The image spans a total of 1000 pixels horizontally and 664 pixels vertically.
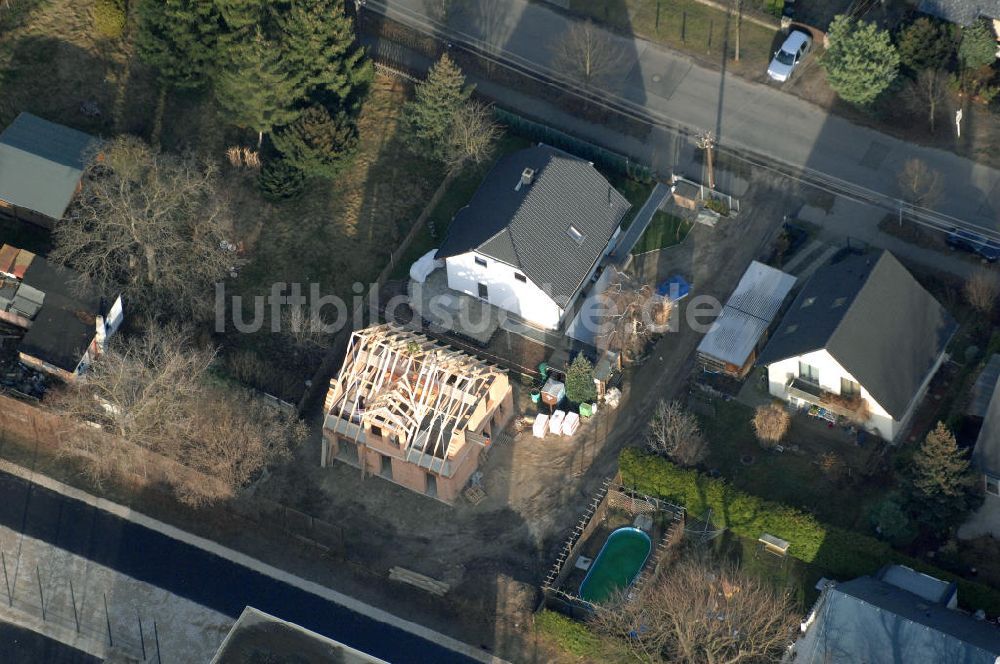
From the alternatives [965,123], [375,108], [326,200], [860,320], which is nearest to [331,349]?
[326,200]

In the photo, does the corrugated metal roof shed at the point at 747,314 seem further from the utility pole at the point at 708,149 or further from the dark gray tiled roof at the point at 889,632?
the dark gray tiled roof at the point at 889,632

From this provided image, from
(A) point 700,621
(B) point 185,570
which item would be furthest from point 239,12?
(A) point 700,621

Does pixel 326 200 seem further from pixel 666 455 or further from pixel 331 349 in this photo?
pixel 666 455

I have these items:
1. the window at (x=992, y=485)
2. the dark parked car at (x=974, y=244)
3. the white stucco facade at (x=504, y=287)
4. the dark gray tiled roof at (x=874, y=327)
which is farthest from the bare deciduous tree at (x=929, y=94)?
the white stucco facade at (x=504, y=287)

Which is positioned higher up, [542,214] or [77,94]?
[542,214]

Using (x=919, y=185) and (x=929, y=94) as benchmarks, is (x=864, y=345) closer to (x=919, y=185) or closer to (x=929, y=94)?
(x=919, y=185)

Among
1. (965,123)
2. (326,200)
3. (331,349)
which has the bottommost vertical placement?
(331,349)
